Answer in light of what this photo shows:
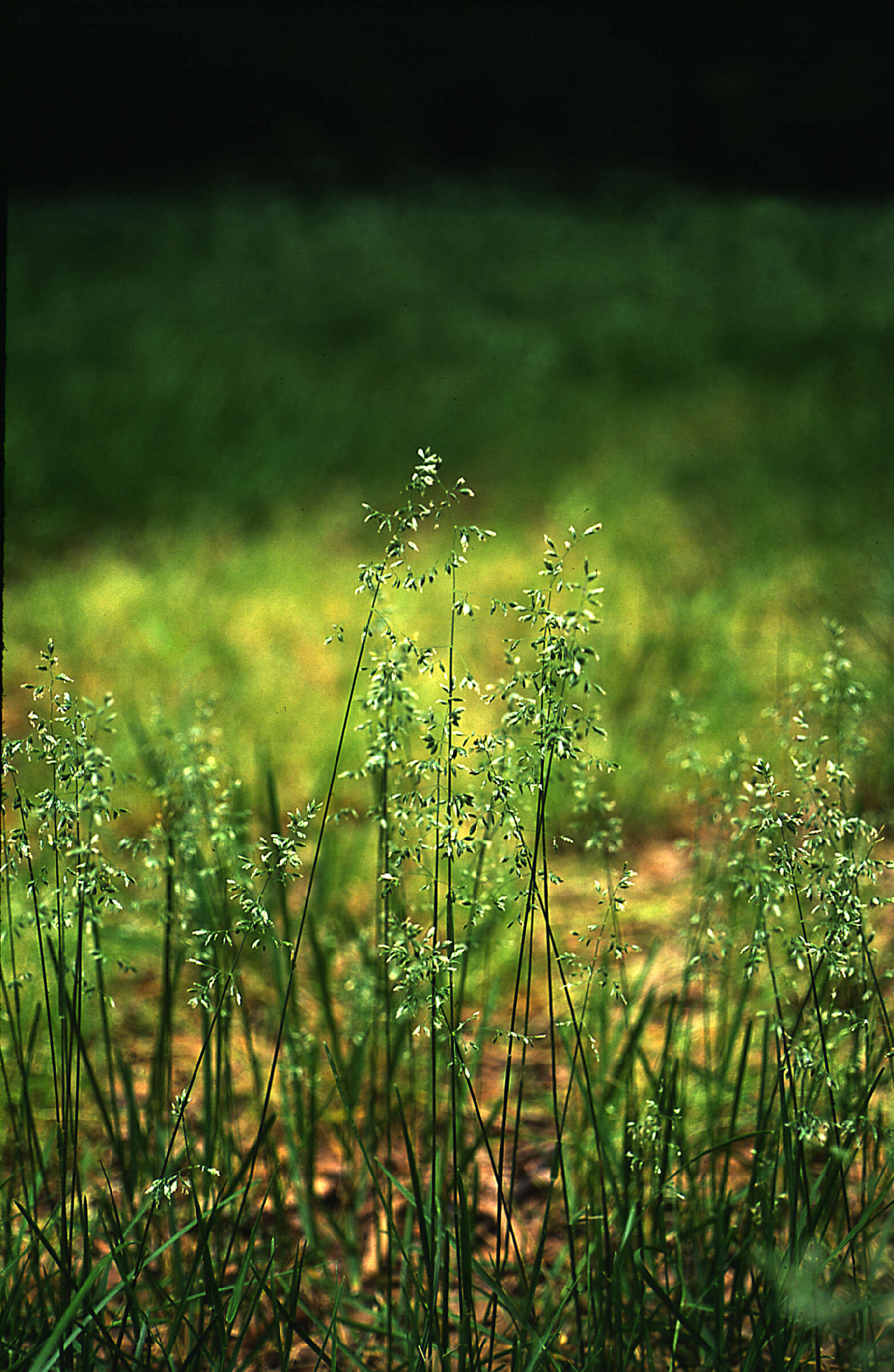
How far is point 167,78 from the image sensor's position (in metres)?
8.77

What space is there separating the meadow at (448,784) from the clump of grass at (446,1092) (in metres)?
0.01

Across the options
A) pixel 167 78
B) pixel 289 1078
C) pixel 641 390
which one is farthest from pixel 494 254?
pixel 289 1078

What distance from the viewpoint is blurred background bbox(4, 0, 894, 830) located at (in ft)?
11.6

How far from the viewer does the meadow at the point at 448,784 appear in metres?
0.98

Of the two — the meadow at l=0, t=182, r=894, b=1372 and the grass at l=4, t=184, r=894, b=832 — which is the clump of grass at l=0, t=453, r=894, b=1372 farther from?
the grass at l=4, t=184, r=894, b=832

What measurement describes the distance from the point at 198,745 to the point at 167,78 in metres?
9.02

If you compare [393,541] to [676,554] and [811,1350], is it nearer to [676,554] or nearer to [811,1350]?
[811,1350]

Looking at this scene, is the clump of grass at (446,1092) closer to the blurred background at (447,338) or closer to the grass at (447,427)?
the blurred background at (447,338)

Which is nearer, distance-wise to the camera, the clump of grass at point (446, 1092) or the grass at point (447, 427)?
the clump of grass at point (446, 1092)

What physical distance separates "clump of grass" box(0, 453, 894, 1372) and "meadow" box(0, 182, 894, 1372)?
0.01 meters

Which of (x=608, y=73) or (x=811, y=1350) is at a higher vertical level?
(x=608, y=73)

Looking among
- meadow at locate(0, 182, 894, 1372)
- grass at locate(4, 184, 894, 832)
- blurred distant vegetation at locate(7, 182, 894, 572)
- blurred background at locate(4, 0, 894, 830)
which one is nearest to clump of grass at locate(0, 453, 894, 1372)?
meadow at locate(0, 182, 894, 1372)

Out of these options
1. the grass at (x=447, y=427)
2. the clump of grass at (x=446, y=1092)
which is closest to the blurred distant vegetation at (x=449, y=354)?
the grass at (x=447, y=427)

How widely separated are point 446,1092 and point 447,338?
5.44 m
